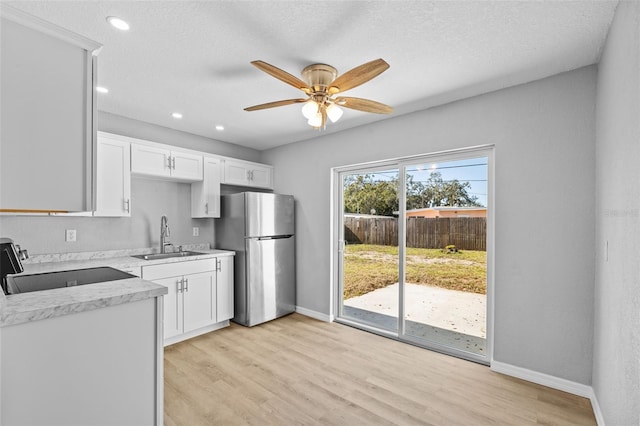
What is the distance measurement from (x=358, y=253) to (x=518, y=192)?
1.90 metres

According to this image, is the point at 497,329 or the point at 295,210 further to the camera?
the point at 295,210

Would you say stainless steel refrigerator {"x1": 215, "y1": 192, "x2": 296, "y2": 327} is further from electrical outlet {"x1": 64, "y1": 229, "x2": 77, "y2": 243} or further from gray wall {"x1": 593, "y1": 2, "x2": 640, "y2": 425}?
gray wall {"x1": 593, "y1": 2, "x2": 640, "y2": 425}

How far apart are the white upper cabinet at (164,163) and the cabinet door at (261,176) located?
0.81 m

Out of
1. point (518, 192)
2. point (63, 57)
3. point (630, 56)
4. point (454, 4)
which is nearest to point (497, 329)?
point (518, 192)

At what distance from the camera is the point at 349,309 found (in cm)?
396

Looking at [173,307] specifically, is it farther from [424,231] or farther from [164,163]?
[424,231]

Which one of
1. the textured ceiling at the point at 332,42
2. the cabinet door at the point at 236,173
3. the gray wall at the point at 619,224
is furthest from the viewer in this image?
the cabinet door at the point at 236,173

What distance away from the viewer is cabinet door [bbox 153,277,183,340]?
123 inches

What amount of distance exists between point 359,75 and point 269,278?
111 inches

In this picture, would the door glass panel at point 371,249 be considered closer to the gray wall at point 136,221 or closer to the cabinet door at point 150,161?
the gray wall at point 136,221

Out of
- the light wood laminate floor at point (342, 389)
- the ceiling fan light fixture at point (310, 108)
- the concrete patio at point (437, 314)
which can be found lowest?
the light wood laminate floor at point (342, 389)

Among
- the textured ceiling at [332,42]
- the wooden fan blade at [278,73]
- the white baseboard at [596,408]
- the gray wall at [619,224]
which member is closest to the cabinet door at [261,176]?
the textured ceiling at [332,42]

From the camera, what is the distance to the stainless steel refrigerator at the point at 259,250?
3771 mm

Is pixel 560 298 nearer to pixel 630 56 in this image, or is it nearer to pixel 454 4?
pixel 630 56
